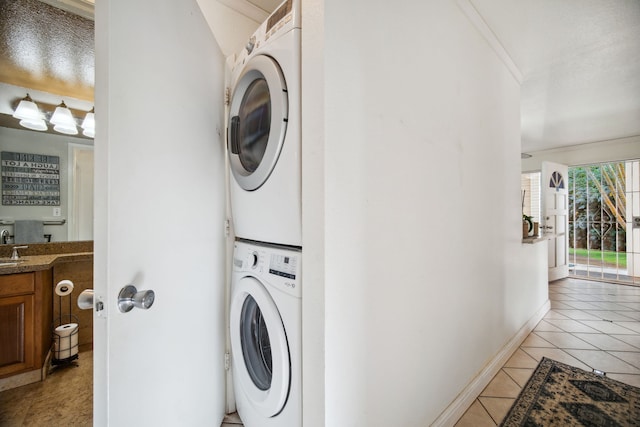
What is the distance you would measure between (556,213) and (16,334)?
6.76 meters

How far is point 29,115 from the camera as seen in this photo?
2.11m

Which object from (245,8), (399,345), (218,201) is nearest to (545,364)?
(399,345)

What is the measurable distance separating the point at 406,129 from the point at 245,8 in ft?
4.41

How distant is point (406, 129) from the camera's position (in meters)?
1.18

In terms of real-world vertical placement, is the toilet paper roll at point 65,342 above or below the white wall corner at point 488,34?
below

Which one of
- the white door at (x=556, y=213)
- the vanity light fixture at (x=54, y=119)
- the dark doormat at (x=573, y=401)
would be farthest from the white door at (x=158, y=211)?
the white door at (x=556, y=213)

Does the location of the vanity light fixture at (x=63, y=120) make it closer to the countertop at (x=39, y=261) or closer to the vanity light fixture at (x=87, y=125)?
the vanity light fixture at (x=87, y=125)

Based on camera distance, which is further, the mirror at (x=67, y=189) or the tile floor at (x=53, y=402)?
the mirror at (x=67, y=189)

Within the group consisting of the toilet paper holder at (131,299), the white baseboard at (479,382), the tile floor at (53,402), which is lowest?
the tile floor at (53,402)

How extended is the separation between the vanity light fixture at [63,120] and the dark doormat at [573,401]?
3.80 meters

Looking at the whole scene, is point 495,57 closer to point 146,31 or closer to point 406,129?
point 406,129

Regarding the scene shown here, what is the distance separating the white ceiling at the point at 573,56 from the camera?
1755 mm

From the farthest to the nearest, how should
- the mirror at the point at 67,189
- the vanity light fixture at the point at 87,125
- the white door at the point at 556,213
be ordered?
the white door at the point at 556,213 < the vanity light fixture at the point at 87,125 < the mirror at the point at 67,189

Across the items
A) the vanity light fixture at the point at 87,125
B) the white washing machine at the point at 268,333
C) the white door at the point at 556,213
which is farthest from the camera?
the white door at the point at 556,213
